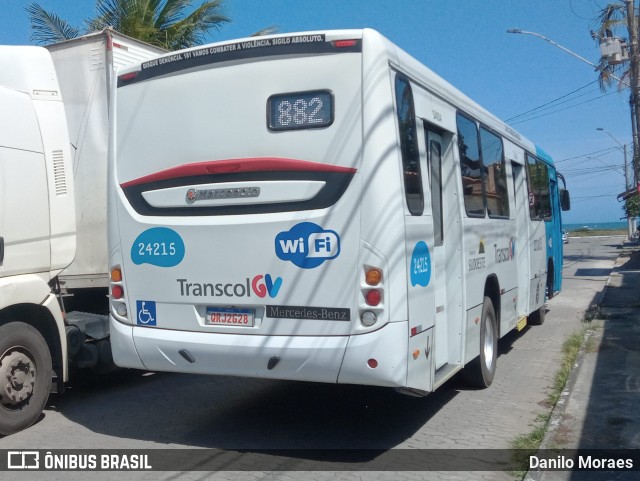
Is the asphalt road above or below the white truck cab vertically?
below

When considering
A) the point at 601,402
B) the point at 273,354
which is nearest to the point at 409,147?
the point at 273,354

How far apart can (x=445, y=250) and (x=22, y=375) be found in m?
4.03

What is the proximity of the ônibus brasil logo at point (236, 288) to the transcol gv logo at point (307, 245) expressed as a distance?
0.23m

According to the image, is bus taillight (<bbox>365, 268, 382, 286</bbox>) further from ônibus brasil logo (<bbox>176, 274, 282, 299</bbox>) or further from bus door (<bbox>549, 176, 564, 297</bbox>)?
bus door (<bbox>549, 176, 564, 297</bbox>)

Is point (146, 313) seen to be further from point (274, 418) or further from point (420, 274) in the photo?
point (420, 274)

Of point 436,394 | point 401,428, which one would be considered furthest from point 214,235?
point 436,394

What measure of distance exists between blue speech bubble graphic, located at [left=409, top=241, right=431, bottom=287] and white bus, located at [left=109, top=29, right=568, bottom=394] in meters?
0.02

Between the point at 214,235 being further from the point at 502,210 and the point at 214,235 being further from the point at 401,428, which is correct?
the point at 502,210

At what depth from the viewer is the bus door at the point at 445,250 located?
21.3ft

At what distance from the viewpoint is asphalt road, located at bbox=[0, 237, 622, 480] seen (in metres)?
6.29

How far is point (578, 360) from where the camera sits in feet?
33.1

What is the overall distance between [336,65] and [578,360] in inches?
251

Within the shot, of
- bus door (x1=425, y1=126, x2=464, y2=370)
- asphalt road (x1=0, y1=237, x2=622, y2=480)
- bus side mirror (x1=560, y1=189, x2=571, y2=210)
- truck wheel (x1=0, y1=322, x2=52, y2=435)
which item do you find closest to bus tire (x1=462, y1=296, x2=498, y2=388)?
asphalt road (x1=0, y1=237, x2=622, y2=480)

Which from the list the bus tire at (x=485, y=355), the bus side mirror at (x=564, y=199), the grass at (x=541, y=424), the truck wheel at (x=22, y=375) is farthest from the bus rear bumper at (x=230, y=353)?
the bus side mirror at (x=564, y=199)
